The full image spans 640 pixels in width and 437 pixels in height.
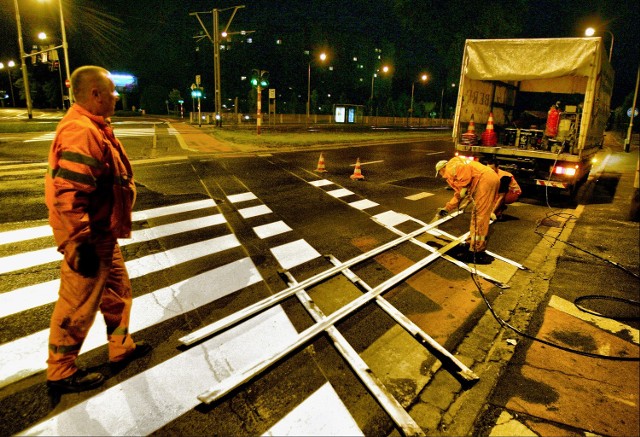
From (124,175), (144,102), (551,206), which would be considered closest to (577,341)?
(124,175)

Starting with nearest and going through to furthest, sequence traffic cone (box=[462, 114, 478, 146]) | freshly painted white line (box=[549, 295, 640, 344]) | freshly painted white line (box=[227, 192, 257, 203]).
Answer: freshly painted white line (box=[549, 295, 640, 344]) → freshly painted white line (box=[227, 192, 257, 203]) → traffic cone (box=[462, 114, 478, 146])

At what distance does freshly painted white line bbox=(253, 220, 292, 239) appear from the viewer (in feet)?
21.4

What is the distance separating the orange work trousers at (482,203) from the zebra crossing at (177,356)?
2337 millimetres

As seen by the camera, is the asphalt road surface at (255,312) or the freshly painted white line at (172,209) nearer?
the asphalt road surface at (255,312)

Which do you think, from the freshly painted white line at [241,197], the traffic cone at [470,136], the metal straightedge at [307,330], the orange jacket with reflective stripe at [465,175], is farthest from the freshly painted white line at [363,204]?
the traffic cone at [470,136]

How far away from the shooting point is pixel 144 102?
6206cm

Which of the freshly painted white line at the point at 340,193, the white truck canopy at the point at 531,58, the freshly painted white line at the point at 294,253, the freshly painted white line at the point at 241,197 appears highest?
the white truck canopy at the point at 531,58

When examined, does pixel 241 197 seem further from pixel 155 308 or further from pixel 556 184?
pixel 556 184

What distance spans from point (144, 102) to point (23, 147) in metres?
51.1

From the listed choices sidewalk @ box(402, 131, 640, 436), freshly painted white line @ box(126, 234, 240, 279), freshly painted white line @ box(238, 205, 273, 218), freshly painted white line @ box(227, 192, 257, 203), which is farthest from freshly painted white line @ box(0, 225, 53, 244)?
sidewalk @ box(402, 131, 640, 436)

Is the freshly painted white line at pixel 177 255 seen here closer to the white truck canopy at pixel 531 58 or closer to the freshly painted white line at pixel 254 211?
Answer: the freshly painted white line at pixel 254 211

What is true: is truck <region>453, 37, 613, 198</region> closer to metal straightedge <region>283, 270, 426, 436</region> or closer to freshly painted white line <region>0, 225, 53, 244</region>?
metal straightedge <region>283, 270, 426, 436</region>

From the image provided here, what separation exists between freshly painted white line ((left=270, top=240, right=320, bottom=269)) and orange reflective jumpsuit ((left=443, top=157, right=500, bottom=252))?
2.22 m

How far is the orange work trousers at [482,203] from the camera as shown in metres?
5.66
